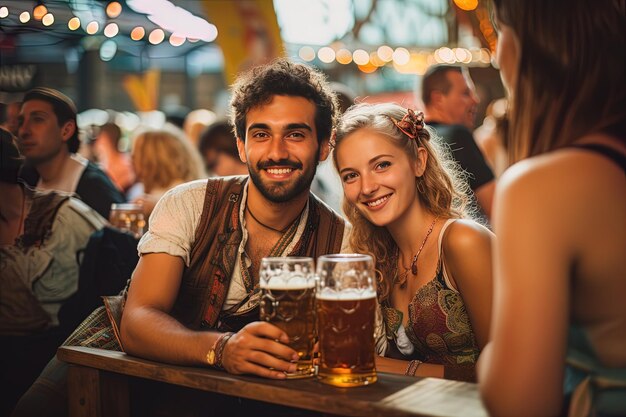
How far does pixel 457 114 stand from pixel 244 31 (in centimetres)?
186

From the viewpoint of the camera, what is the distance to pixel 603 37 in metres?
1.29

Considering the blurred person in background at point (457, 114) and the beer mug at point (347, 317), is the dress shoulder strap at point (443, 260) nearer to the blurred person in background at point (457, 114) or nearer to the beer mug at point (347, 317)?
the beer mug at point (347, 317)

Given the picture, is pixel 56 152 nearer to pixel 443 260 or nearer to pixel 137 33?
pixel 443 260

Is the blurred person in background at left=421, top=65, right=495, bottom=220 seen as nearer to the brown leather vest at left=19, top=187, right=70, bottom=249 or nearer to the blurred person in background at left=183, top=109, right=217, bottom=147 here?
the brown leather vest at left=19, top=187, right=70, bottom=249

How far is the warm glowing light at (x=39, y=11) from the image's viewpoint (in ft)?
11.7

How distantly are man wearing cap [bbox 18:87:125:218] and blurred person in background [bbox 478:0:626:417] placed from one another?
245 cm

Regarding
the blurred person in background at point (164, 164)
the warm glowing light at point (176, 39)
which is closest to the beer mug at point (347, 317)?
the blurred person in background at point (164, 164)

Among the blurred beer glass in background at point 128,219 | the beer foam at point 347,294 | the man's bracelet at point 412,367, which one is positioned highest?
the blurred beer glass in background at point 128,219

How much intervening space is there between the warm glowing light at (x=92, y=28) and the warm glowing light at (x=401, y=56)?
7.50 m

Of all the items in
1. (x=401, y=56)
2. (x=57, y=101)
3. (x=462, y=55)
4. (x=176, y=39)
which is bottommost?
(x=57, y=101)

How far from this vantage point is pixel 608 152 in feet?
4.10

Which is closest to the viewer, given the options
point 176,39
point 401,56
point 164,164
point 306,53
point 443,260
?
point 443,260

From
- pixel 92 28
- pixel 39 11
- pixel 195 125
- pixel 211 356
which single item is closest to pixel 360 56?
pixel 195 125

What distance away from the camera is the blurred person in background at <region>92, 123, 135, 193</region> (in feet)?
22.2
